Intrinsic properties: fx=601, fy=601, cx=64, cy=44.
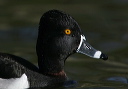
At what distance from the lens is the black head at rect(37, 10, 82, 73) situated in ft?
31.5

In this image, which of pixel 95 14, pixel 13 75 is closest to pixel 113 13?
pixel 95 14

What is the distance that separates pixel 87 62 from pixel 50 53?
185 centimetres

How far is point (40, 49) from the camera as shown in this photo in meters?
9.77

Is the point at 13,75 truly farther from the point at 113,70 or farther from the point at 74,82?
the point at 113,70

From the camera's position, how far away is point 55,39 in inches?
381

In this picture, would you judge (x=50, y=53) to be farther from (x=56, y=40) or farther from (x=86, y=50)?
(x=86, y=50)

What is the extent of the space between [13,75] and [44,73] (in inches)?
→ 26.5

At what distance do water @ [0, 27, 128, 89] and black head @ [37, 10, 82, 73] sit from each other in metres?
0.52

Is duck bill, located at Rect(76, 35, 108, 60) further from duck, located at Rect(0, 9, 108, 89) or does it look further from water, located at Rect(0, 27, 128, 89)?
water, located at Rect(0, 27, 128, 89)

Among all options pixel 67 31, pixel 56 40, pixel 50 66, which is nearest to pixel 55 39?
pixel 56 40

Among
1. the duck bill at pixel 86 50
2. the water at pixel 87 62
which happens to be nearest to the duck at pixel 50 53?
the duck bill at pixel 86 50

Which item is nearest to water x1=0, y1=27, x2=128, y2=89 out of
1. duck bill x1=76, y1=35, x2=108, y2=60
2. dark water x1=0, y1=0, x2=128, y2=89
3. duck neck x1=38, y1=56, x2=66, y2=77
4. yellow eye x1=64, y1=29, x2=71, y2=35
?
dark water x1=0, y1=0, x2=128, y2=89

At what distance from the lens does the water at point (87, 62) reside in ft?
34.0

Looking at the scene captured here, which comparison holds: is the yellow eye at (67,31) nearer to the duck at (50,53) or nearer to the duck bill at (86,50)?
the duck at (50,53)
